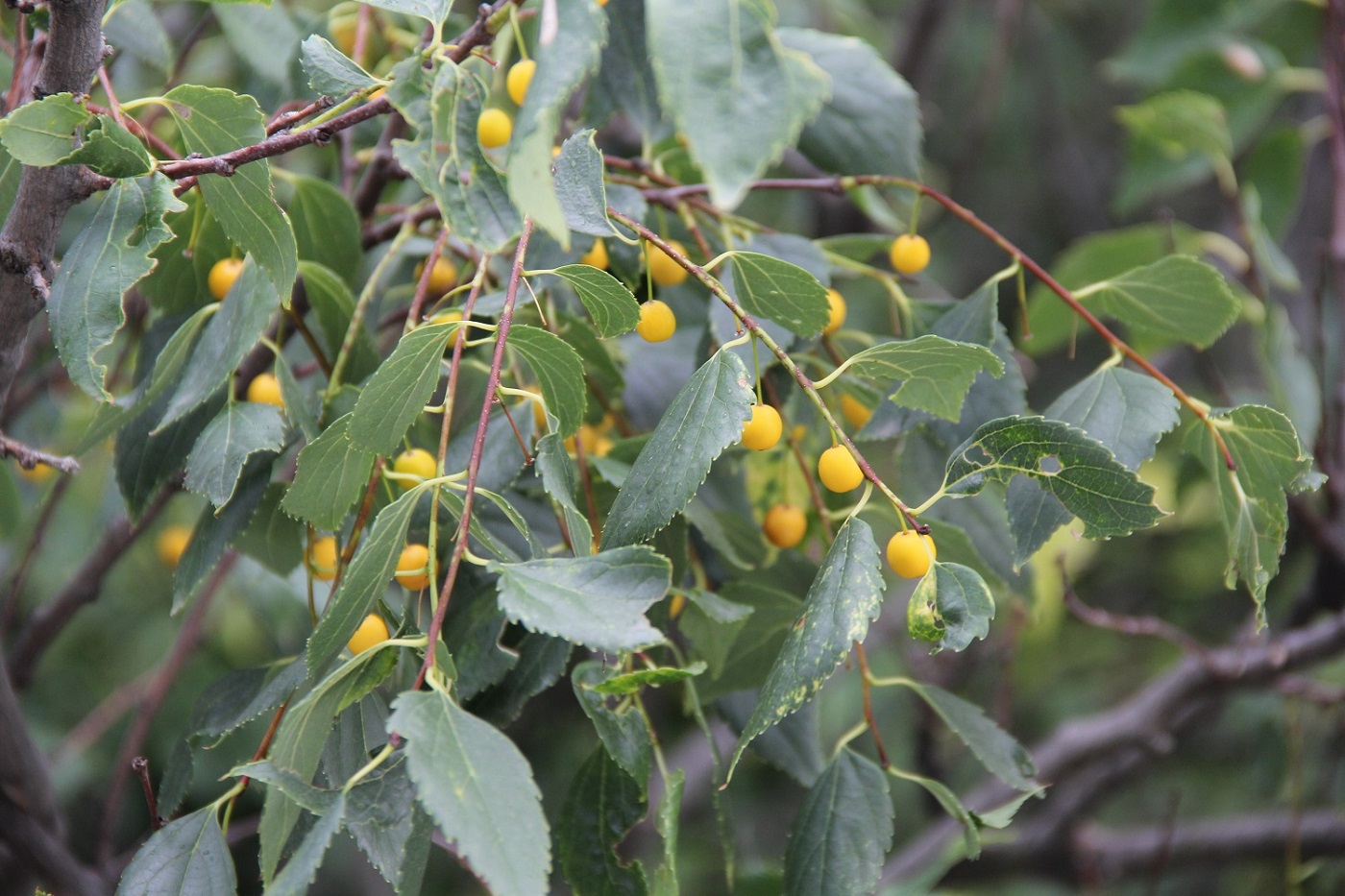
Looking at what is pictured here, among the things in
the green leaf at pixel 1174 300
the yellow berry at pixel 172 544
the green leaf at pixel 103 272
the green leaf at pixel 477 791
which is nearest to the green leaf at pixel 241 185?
the green leaf at pixel 103 272

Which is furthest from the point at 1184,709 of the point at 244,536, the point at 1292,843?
the point at 244,536

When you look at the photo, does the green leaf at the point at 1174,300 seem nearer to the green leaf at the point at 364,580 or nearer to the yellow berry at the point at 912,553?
the yellow berry at the point at 912,553

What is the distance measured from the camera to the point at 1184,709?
124 cm

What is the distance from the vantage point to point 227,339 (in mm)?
617

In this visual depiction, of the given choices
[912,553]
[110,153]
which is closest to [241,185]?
[110,153]

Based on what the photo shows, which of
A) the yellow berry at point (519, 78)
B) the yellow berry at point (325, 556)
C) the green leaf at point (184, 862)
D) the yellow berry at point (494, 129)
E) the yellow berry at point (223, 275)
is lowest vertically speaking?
the green leaf at point (184, 862)

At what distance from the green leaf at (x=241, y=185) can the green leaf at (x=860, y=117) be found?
43 cm

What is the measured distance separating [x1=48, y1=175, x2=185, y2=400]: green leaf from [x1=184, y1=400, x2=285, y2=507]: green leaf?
9 centimetres

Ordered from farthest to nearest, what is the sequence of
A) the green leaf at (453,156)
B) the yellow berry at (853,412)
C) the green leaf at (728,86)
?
1. the yellow berry at (853,412)
2. the green leaf at (453,156)
3. the green leaf at (728,86)

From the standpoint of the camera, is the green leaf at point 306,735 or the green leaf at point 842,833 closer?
the green leaf at point 306,735

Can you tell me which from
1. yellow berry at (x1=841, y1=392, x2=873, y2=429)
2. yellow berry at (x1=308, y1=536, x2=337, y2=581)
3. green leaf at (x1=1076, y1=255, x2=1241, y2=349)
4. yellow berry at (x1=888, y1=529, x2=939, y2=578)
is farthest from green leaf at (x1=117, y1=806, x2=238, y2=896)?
green leaf at (x1=1076, y1=255, x2=1241, y2=349)

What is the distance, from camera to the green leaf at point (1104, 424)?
23.0 inches

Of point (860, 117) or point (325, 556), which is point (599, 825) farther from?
point (860, 117)

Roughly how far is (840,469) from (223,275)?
1.39 feet
